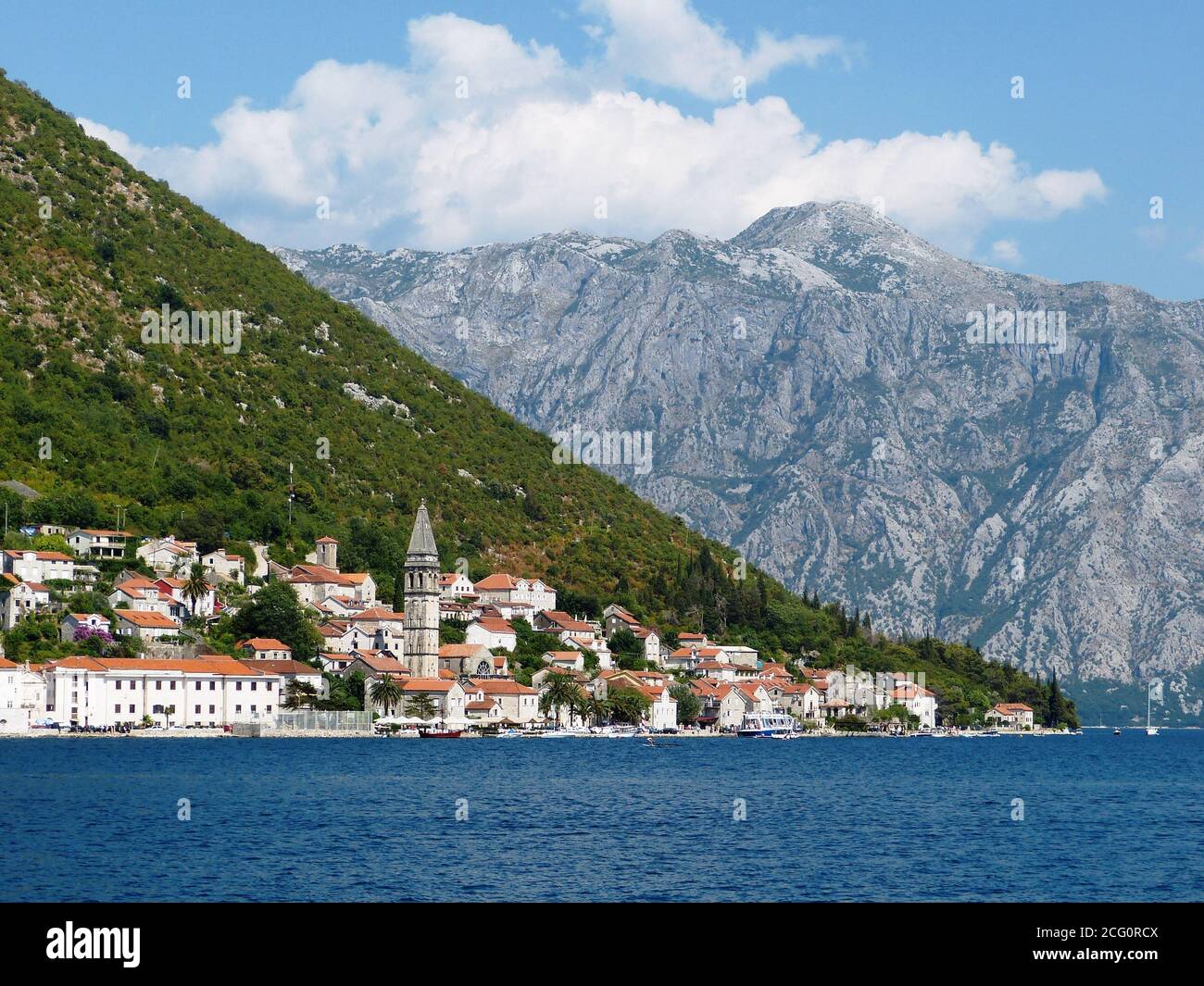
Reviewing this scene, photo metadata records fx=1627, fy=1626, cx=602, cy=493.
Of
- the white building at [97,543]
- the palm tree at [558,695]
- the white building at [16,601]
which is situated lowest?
the palm tree at [558,695]

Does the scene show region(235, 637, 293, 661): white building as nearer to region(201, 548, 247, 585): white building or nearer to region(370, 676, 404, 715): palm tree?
region(370, 676, 404, 715): palm tree

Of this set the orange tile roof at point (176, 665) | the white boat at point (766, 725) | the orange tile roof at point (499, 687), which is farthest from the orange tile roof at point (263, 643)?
the white boat at point (766, 725)

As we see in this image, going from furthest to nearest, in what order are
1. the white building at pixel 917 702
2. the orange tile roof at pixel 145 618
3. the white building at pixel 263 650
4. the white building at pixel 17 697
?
the white building at pixel 917 702
the white building at pixel 263 650
the orange tile roof at pixel 145 618
the white building at pixel 17 697

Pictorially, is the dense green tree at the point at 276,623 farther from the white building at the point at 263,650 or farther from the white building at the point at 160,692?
the white building at the point at 160,692

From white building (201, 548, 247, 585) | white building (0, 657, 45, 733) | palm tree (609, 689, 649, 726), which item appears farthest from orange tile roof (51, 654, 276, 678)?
palm tree (609, 689, 649, 726)

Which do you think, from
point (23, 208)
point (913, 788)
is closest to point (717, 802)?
point (913, 788)

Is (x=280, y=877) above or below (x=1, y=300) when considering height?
below
